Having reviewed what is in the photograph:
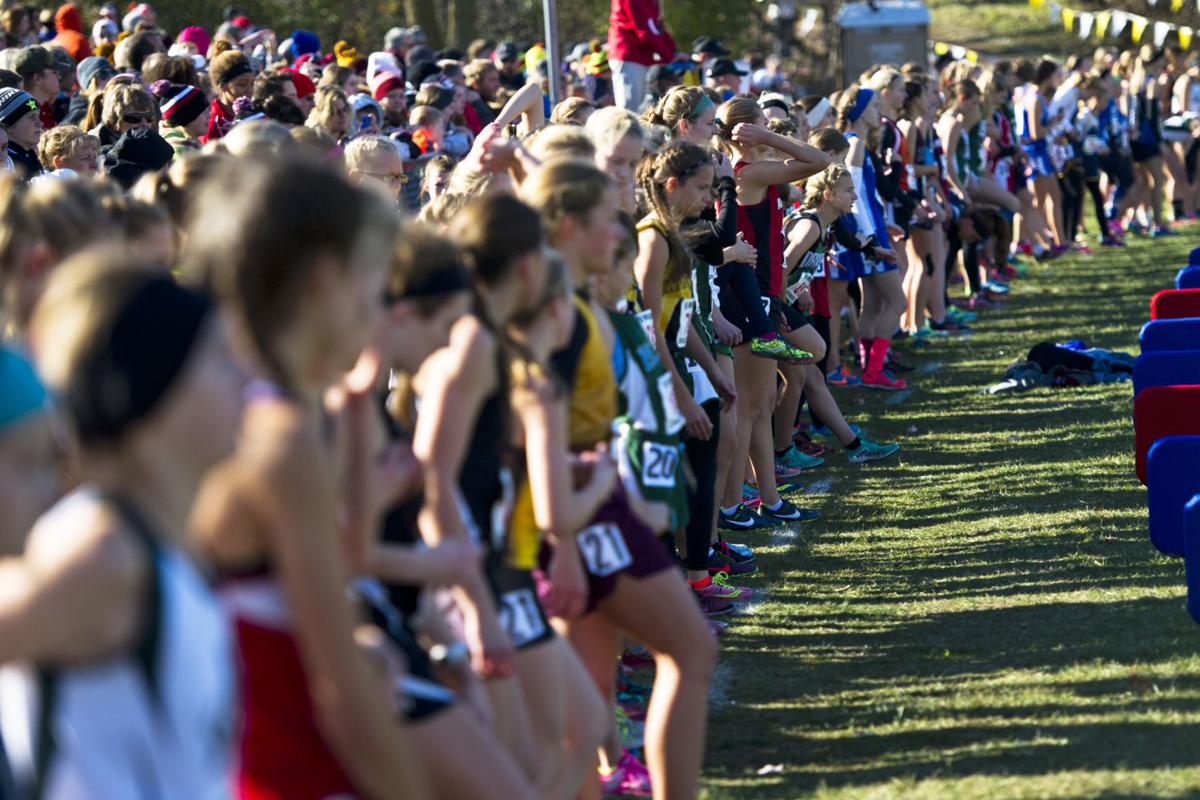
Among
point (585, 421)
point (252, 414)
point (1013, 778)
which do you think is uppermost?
point (252, 414)

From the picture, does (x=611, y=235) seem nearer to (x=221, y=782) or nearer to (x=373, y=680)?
(x=373, y=680)

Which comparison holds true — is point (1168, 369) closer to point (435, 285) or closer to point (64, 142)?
point (64, 142)

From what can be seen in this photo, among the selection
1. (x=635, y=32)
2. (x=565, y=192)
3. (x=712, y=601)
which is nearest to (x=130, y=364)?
(x=565, y=192)

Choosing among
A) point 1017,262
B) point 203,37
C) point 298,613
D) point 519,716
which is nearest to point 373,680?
point 298,613

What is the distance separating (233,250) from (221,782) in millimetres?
742

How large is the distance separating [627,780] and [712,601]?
194cm

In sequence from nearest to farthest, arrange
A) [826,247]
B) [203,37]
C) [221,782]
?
[221,782] < [826,247] < [203,37]

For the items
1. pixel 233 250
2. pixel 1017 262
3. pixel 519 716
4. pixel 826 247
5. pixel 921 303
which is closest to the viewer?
pixel 233 250

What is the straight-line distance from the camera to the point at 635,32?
11.8 m

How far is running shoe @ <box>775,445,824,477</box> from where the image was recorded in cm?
923

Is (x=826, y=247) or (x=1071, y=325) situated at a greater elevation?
(x=826, y=247)

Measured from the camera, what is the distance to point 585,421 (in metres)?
4.07

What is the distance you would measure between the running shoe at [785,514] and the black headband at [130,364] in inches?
240

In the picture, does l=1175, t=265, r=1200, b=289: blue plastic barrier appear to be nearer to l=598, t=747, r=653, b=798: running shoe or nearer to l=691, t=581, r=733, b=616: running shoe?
l=691, t=581, r=733, b=616: running shoe
